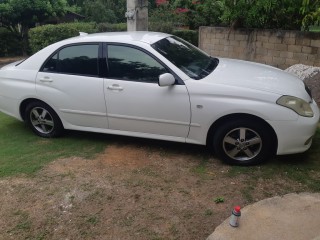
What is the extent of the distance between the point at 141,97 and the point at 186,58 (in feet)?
2.93

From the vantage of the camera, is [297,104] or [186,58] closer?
[297,104]

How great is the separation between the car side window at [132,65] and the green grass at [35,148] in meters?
1.15

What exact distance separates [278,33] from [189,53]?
175 inches

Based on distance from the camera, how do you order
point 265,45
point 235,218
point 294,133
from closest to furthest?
point 235,218
point 294,133
point 265,45

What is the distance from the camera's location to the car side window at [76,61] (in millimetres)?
5074

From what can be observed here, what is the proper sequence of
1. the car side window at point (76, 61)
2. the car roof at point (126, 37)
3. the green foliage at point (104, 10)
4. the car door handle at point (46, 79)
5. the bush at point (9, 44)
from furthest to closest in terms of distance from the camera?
the green foliage at point (104, 10) < the bush at point (9, 44) < the car door handle at point (46, 79) < the car side window at point (76, 61) < the car roof at point (126, 37)

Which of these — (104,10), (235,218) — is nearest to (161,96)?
(235,218)

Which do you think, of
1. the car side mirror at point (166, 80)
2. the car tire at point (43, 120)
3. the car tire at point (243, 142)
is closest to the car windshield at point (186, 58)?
the car side mirror at point (166, 80)

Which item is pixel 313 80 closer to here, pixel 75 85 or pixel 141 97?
pixel 141 97

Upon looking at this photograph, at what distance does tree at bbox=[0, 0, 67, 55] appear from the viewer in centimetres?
1650

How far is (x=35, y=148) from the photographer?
5367 millimetres

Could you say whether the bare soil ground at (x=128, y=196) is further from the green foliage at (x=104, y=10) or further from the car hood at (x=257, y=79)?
the green foliage at (x=104, y=10)

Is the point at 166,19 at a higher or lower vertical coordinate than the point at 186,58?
higher

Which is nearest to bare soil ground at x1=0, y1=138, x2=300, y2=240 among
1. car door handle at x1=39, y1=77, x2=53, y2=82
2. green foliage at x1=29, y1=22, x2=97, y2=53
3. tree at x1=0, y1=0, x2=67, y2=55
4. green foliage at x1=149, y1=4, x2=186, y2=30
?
car door handle at x1=39, y1=77, x2=53, y2=82
